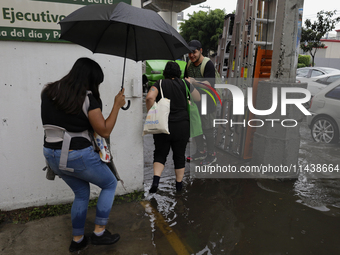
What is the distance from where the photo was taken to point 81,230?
292cm

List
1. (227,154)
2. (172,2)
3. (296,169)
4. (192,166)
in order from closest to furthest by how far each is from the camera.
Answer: (296,169)
(192,166)
(227,154)
(172,2)

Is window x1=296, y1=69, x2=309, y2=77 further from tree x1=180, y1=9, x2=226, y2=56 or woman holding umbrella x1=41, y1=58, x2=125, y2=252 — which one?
tree x1=180, y1=9, x2=226, y2=56

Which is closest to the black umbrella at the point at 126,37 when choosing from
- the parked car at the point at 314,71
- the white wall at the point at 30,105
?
the white wall at the point at 30,105

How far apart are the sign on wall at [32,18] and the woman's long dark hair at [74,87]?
120cm

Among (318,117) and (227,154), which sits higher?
(318,117)

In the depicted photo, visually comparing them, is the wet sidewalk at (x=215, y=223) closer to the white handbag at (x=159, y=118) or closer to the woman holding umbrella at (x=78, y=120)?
the woman holding umbrella at (x=78, y=120)

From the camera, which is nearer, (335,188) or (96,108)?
(96,108)

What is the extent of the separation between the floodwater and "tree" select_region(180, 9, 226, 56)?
31.4m

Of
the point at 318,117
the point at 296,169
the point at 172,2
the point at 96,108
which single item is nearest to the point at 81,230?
the point at 96,108

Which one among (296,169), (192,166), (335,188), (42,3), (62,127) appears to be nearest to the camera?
(62,127)

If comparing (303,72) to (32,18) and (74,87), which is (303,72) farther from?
(74,87)

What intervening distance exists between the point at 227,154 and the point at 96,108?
12.7 ft

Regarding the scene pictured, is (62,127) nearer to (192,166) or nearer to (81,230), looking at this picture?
(81,230)

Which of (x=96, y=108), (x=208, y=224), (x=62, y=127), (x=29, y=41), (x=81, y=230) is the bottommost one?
(x=208, y=224)
